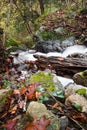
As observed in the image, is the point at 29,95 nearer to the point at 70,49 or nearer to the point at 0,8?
the point at 70,49

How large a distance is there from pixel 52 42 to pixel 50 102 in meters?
5.78

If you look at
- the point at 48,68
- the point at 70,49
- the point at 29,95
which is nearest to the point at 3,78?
the point at 48,68

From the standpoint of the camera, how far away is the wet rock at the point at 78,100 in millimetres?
3815

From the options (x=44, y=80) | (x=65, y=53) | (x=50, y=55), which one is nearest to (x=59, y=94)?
(x=44, y=80)

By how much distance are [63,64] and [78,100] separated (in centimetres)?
205

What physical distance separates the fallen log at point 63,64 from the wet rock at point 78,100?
1568 mm

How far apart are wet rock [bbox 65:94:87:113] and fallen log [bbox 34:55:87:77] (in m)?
1.57

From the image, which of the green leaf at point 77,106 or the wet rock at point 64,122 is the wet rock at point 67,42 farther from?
the wet rock at point 64,122

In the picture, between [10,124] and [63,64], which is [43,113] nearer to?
[10,124]

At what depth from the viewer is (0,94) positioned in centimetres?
393

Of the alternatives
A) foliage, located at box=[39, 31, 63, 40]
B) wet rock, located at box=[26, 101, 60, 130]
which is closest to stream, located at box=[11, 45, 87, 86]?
foliage, located at box=[39, 31, 63, 40]

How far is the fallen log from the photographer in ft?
18.2

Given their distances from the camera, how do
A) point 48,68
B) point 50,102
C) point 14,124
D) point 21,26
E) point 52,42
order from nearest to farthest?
point 14,124
point 50,102
point 48,68
point 52,42
point 21,26

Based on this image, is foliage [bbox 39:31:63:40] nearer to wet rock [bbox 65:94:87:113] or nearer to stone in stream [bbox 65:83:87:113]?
stone in stream [bbox 65:83:87:113]
